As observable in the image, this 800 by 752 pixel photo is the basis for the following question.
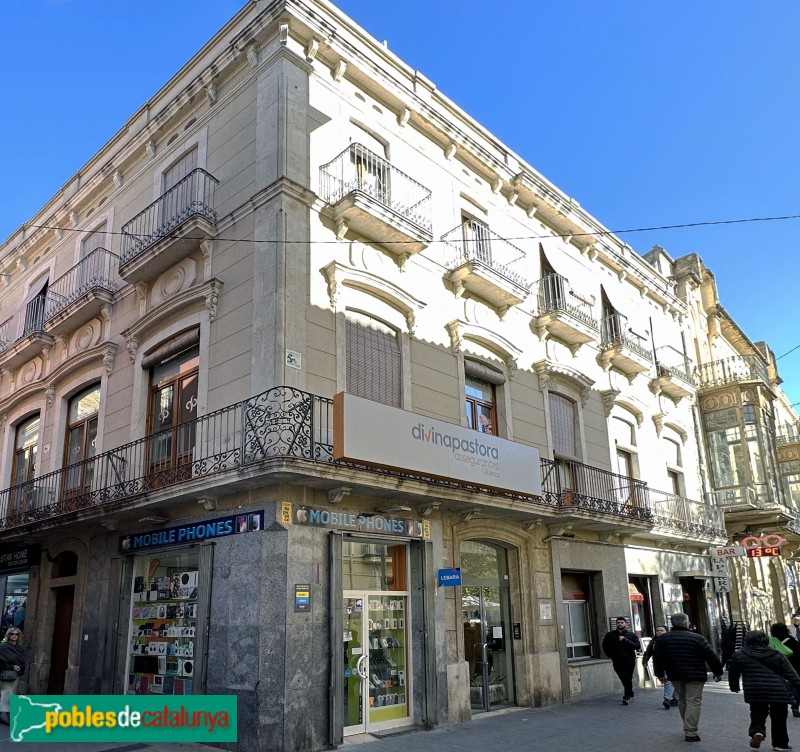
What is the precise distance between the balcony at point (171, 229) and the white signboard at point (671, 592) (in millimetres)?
14058

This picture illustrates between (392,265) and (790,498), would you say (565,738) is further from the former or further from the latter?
(790,498)

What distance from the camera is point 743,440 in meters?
22.3

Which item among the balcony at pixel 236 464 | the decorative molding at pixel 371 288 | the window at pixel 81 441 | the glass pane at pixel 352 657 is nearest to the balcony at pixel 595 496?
the balcony at pixel 236 464

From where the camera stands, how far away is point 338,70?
13.1 metres

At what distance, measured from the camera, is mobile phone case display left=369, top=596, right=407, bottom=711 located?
1106 cm

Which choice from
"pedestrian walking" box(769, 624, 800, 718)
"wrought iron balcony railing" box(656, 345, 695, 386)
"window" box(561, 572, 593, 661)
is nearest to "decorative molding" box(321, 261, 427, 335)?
"window" box(561, 572, 593, 661)

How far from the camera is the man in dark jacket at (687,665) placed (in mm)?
9641

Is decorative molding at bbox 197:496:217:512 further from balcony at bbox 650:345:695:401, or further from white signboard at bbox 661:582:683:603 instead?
balcony at bbox 650:345:695:401

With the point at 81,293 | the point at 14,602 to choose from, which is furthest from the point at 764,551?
the point at 14,602

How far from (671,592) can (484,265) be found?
34.4 feet

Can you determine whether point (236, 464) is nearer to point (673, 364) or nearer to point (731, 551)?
point (731, 551)

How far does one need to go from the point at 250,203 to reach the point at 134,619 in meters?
7.33

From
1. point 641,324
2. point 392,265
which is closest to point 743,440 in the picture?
point 641,324

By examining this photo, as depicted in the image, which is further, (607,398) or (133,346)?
(607,398)
